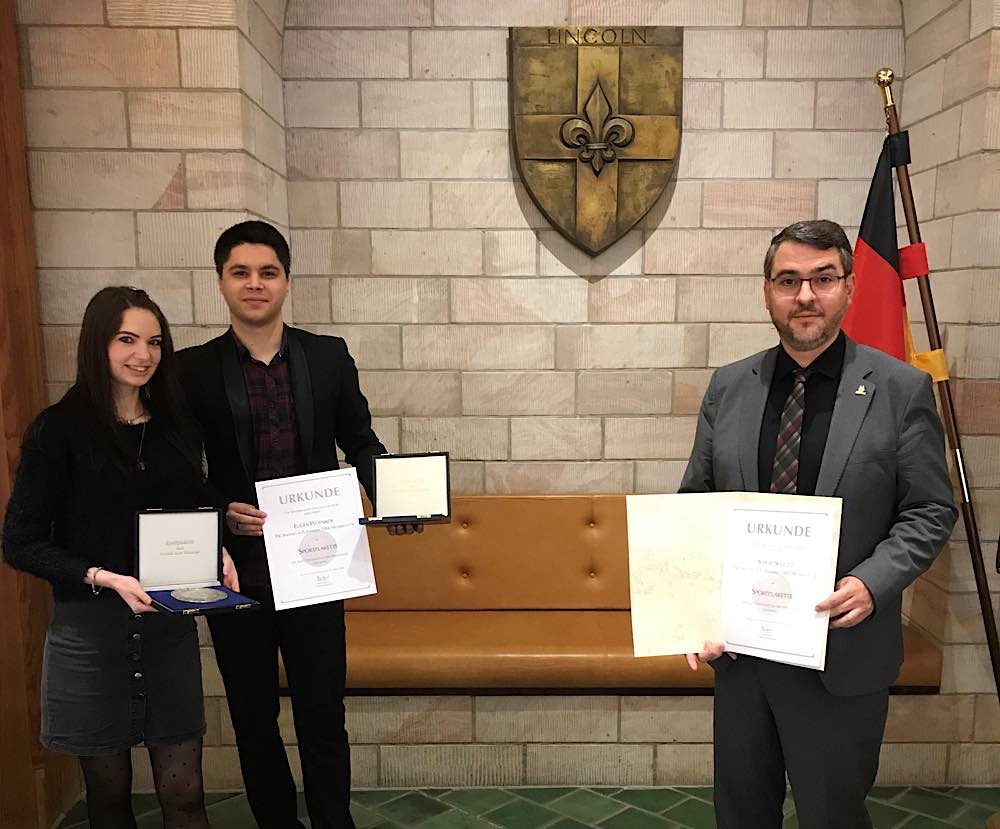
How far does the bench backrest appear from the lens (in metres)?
2.88

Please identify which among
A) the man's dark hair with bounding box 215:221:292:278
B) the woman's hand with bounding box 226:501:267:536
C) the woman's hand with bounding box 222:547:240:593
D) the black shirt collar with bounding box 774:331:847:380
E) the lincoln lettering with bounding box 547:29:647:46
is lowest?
the woman's hand with bounding box 222:547:240:593

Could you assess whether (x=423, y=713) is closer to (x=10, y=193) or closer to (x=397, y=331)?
(x=397, y=331)

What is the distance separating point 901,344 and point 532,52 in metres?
1.67

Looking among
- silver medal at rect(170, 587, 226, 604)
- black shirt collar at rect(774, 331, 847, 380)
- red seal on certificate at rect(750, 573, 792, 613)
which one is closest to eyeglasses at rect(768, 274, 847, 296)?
black shirt collar at rect(774, 331, 847, 380)

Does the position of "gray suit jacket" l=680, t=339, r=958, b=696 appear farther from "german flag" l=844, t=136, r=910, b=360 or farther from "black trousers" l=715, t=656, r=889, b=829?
"german flag" l=844, t=136, r=910, b=360

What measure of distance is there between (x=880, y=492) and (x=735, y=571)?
316 mm

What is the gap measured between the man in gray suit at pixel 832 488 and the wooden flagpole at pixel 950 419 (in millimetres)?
1027

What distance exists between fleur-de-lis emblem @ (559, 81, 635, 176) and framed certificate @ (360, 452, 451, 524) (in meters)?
1.50

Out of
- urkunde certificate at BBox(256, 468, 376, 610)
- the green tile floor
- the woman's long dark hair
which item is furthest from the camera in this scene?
the green tile floor

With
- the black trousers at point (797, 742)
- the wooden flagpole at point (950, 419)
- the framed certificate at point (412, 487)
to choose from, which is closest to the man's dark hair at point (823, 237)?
the black trousers at point (797, 742)

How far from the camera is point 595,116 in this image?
2.87 m

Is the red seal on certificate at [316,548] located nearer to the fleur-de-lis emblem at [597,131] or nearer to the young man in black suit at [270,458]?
the young man in black suit at [270,458]

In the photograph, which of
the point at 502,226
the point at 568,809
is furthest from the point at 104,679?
the point at 502,226

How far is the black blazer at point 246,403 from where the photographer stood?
6.10ft
